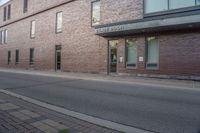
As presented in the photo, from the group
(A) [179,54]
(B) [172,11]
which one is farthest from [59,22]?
(A) [179,54]

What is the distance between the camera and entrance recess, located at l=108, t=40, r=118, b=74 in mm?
19250

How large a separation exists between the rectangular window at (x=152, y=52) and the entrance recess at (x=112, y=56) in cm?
323

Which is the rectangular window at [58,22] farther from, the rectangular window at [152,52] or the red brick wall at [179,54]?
the red brick wall at [179,54]

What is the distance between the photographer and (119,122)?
550 cm

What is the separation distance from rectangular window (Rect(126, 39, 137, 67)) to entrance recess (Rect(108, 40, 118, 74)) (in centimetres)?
127

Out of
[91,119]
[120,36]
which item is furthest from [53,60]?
[91,119]

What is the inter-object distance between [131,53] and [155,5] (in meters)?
4.24

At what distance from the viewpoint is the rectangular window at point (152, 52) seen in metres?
16.7

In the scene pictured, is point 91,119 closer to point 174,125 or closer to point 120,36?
point 174,125

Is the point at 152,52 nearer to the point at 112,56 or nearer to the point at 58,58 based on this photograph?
the point at 112,56

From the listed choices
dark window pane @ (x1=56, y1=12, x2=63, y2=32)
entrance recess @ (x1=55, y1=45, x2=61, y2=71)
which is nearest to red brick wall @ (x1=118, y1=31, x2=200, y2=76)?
entrance recess @ (x1=55, y1=45, x2=61, y2=71)

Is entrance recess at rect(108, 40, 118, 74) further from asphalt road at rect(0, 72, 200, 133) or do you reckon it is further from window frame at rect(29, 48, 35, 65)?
window frame at rect(29, 48, 35, 65)

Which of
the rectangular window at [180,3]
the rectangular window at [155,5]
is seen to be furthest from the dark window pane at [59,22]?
the rectangular window at [180,3]

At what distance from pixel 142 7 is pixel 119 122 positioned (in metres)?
13.5
